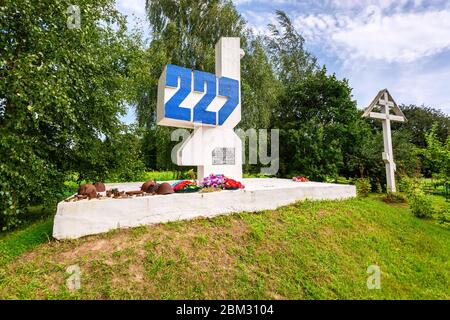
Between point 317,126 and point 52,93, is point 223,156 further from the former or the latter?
point 317,126

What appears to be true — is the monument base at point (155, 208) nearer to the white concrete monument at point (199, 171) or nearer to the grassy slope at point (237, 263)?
the white concrete monument at point (199, 171)

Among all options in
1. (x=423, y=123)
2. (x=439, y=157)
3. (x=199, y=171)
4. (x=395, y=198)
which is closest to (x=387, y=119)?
(x=395, y=198)

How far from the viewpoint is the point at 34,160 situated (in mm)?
4594

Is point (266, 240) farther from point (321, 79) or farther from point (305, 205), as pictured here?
point (321, 79)

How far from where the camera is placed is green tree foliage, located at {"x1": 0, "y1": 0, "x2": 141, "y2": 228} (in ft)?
14.5

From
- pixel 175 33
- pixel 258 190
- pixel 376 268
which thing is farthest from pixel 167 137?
pixel 376 268

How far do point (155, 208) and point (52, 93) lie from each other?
2.91 metres

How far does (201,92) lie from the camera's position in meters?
6.00

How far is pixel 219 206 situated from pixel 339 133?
1044cm

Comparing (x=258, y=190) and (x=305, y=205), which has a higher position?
(x=258, y=190)

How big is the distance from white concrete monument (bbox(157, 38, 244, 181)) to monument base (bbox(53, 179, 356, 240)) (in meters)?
1.48

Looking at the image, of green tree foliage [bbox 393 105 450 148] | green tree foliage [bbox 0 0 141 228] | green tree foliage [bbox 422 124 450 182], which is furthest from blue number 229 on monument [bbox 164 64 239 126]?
green tree foliage [bbox 393 105 450 148]

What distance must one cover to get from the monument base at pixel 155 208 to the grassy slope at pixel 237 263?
0.55 ft

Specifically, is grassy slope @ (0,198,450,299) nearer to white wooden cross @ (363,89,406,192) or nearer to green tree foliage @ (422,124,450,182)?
green tree foliage @ (422,124,450,182)
